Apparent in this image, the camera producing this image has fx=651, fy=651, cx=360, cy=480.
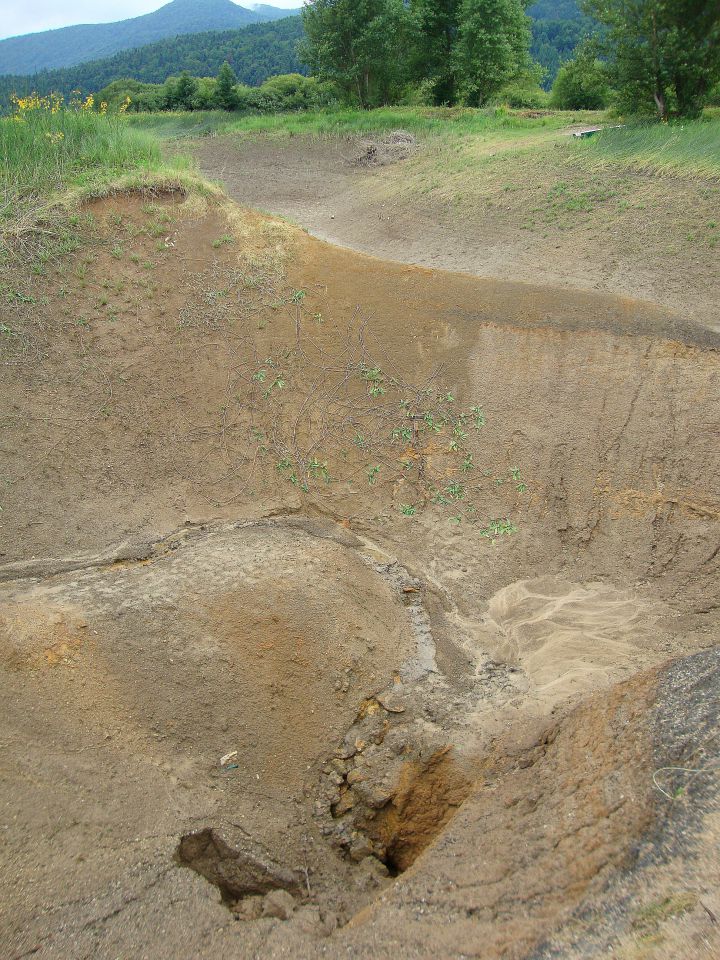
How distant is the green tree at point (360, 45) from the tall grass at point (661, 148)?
37.5 feet

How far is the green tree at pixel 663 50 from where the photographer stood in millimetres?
14586

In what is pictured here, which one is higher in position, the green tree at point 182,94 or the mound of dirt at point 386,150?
the green tree at point 182,94

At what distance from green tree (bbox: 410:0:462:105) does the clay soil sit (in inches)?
713

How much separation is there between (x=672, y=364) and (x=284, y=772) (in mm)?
6816

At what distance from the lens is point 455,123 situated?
771 inches

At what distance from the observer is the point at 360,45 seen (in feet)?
74.6

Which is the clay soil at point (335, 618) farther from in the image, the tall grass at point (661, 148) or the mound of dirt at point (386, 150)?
the mound of dirt at point (386, 150)

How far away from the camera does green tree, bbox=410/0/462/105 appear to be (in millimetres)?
23625

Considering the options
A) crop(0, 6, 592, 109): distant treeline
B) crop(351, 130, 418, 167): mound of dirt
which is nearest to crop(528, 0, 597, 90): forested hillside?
crop(0, 6, 592, 109): distant treeline

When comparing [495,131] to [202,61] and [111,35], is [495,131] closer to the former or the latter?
[202,61]

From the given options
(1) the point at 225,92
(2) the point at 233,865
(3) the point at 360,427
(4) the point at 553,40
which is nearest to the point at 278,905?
(2) the point at 233,865

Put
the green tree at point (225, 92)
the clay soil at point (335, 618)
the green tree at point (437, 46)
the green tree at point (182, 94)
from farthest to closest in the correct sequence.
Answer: the green tree at point (182, 94) < the green tree at point (225, 92) < the green tree at point (437, 46) < the clay soil at point (335, 618)

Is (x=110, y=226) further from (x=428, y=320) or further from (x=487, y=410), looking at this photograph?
(x=487, y=410)

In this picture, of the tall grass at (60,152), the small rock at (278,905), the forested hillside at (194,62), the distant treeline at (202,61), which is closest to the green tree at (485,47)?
the tall grass at (60,152)
